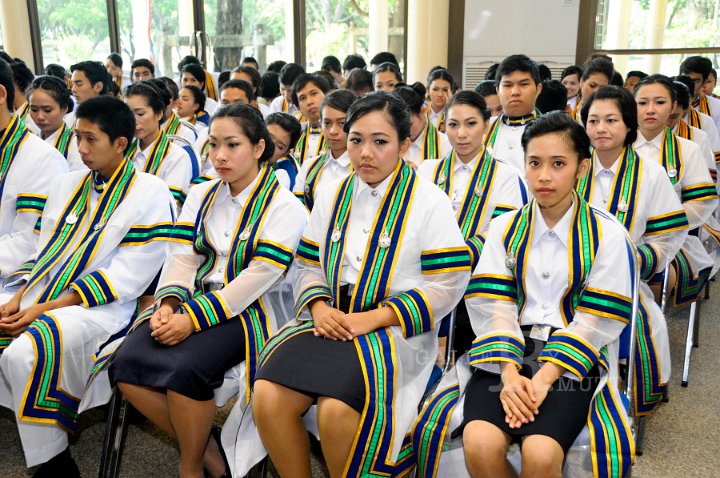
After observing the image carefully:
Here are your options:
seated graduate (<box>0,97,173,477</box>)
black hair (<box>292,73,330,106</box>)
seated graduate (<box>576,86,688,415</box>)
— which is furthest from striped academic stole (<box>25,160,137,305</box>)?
black hair (<box>292,73,330,106</box>)

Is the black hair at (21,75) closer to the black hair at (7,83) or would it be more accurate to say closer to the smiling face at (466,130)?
the black hair at (7,83)

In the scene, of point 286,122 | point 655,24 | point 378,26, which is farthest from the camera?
point 378,26

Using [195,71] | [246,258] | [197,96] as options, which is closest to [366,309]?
[246,258]

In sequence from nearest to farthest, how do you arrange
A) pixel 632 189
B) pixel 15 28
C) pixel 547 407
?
pixel 547 407, pixel 632 189, pixel 15 28

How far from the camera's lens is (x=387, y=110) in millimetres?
2066

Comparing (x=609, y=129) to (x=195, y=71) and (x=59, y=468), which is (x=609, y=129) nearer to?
(x=59, y=468)

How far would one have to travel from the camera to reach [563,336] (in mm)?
1778

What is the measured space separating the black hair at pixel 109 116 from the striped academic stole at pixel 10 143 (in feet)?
1.34

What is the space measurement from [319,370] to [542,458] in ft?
1.91

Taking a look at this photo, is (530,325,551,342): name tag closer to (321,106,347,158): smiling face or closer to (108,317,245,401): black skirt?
(108,317,245,401): black skirt

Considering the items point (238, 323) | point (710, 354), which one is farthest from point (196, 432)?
point (710, 354)

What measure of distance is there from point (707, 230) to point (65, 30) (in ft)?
24.9

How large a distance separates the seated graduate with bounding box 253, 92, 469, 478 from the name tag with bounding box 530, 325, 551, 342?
0.74 feet

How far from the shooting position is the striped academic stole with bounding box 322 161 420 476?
176cm
